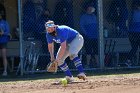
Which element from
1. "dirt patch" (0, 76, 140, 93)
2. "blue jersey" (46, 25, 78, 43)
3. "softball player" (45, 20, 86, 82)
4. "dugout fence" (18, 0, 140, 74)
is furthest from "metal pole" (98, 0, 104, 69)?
"blue jersey" (46, 25, 78, 43)

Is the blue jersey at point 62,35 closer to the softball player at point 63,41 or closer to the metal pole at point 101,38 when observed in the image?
the softball player at point 63,41

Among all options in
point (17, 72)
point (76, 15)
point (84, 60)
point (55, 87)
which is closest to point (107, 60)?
point (84, 60)

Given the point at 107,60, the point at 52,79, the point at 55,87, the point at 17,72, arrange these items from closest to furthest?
1. the point at 55,87
2. the point at 52,79
3. the point at 17,72
4. the point at 107,60

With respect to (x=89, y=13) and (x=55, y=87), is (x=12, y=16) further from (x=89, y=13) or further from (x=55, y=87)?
(x=55, y=87)

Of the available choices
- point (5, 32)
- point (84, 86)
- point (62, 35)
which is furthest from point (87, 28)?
point (84, 86)

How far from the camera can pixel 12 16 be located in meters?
16.7

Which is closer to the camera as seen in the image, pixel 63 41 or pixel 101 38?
pixel 63 41

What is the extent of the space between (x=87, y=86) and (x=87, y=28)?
13.2ft

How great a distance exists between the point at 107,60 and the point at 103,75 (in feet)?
5.70


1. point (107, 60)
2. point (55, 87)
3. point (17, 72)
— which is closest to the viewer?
point (55, 87)

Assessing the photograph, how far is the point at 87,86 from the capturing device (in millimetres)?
11883

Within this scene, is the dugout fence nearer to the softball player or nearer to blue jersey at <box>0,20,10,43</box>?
blue jersey at <box>0,20,10,43</box>

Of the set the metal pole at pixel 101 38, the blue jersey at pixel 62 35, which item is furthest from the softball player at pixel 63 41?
the metal pole at pixel 101 38

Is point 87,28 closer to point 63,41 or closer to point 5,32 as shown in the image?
point 5,32
